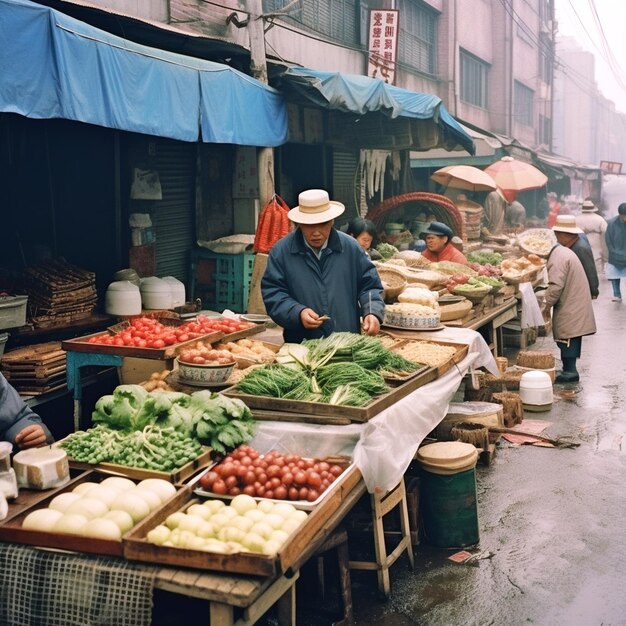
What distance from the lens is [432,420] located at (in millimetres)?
5910

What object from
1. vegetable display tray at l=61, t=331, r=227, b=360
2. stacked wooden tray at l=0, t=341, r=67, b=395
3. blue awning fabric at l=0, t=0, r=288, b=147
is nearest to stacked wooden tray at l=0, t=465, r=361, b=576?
vegetable display tray at l=61, t=331, r=227, b=360

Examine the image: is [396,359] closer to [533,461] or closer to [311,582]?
[311,582]

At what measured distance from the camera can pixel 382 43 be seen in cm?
1867

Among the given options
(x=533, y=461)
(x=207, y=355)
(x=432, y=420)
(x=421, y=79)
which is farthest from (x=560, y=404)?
(x=421, y=79)

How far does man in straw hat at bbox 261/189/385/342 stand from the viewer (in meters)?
6.34

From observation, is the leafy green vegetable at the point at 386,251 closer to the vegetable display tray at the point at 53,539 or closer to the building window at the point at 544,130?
the vegetable display tray at the point at 53,539

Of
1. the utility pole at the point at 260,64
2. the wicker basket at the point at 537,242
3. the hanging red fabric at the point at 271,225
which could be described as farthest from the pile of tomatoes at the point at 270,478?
the wicker basket at the point at 537,242

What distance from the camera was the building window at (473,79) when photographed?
93.3 feet

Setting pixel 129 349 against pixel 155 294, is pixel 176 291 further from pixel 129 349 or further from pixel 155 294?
pixel 129 349

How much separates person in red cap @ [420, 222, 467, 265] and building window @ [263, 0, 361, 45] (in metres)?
5.76

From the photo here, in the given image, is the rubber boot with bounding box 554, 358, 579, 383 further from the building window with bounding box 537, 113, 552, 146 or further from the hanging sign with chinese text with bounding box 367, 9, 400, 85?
the building window with bounding box 537, 113, 552, 146

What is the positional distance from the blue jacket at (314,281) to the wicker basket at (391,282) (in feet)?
8.07

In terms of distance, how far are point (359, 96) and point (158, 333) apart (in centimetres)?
550

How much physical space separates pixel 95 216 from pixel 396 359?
215 inches
